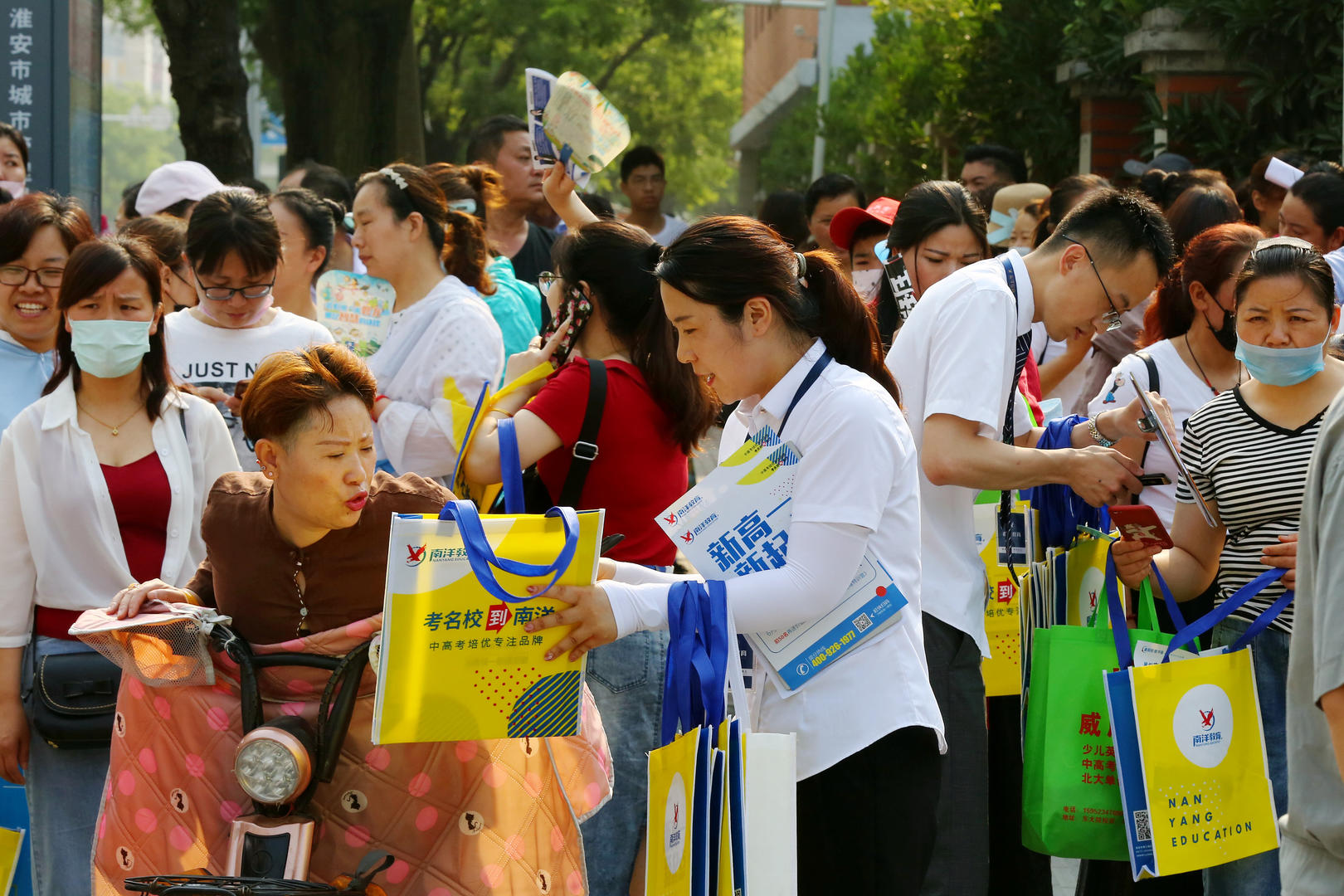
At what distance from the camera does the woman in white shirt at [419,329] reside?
4824 mm

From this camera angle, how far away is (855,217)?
22.4ft

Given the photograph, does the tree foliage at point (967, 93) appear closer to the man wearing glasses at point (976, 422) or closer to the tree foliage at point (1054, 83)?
the tree foliage at point (1054, 83)

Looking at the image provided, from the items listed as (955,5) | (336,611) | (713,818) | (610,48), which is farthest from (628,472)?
(610,48)

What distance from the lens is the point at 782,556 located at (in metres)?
2.90

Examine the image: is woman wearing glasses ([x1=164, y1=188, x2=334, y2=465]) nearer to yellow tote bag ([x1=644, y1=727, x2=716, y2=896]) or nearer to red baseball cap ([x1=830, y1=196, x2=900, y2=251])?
yellow tote bag ([x1=644, y1=727, x2=716, y2=896])

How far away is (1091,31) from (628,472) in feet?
27.1

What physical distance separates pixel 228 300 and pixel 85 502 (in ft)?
4.03

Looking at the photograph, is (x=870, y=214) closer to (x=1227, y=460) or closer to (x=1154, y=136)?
(x=1227, y=460)

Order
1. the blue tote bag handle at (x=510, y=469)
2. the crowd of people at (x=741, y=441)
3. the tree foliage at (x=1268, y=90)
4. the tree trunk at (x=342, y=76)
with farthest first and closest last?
the tree trunk at (x=342, y=76)
the tree foliage at (x=1268, y=90)
the blue tote bag handle at (x=510, y=469)
the crowd of people at (x=741, y=441)

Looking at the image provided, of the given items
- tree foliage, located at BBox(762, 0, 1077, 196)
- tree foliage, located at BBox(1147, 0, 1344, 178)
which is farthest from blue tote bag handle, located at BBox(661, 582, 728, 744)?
tree foliage, located at BBox(762, 0, 1077, 196)

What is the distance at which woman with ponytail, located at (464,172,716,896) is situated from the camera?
3.88 metres

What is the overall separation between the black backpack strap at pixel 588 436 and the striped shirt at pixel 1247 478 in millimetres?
1558

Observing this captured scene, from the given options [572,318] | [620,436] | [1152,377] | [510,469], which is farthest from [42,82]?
[1152,377]

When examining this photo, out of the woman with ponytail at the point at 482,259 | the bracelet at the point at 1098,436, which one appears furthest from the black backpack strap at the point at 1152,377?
the woman with ponytail at the point at 482,259
